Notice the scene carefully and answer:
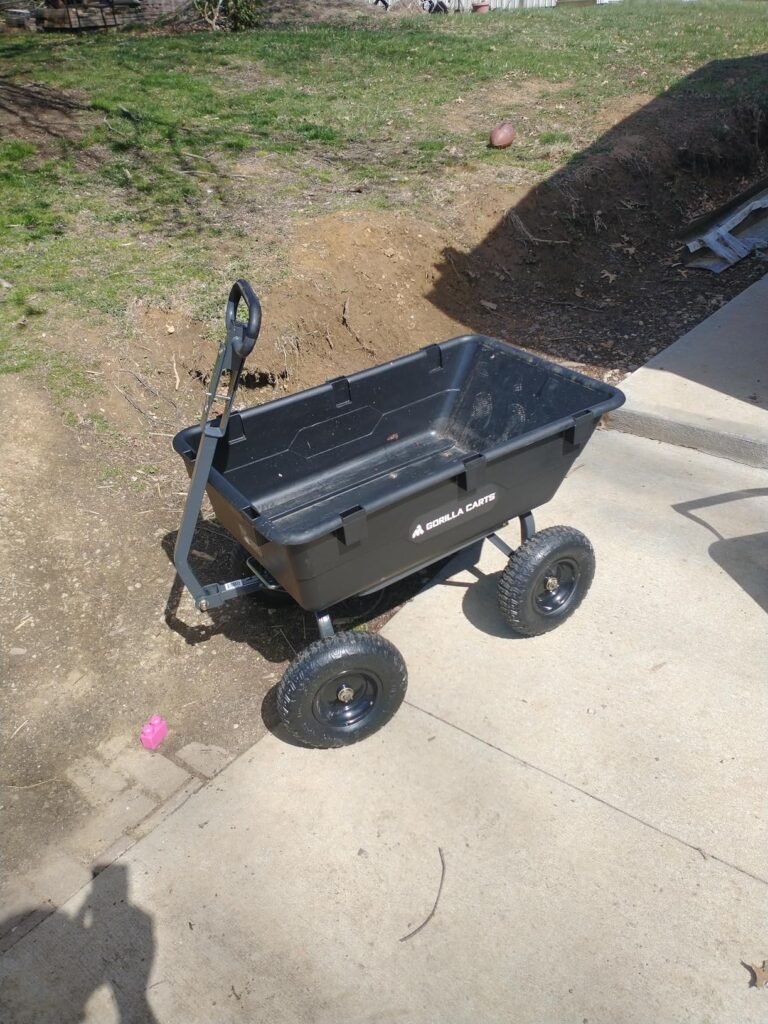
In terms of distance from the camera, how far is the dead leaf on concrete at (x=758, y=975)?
235 cm

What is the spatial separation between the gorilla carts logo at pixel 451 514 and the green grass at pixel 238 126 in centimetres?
329

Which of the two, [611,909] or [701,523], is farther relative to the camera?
[701,523]

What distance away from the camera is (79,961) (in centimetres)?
251

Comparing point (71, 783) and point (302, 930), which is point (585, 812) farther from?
point (71, 783)

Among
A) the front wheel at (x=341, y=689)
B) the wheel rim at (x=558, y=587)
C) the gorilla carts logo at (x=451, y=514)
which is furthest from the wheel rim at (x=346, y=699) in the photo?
the wheel rim at (x=558, y=587)

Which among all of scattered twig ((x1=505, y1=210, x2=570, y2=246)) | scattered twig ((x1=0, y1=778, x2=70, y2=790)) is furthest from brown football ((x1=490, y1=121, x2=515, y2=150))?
scattered twig ((x1=0, y1=778, x2=70, y2=790))

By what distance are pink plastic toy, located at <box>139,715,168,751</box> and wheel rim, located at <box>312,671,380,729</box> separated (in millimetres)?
764

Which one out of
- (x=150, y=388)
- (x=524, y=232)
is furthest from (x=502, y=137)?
(x=150, y=388)

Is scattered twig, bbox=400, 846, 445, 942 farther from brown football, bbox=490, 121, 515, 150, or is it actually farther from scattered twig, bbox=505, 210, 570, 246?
brown football, bbox=490, 121, 515, 150

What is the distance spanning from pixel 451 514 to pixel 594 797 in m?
1.20

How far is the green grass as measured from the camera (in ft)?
20.8

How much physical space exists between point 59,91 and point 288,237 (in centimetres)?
520

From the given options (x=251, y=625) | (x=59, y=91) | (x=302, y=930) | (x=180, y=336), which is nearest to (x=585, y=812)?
(x=302, y=930)

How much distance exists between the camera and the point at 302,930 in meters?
2.56
